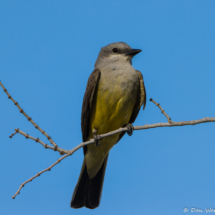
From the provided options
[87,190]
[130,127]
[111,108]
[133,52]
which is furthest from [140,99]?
[87,190]

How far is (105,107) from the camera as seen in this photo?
6.47 metres

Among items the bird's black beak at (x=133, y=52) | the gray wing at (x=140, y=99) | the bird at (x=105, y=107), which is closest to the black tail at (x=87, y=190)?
the bird at (x=105, y=107)

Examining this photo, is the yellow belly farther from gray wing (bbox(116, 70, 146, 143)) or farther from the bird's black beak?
the bird's black beak

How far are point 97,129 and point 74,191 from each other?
1.70 meters

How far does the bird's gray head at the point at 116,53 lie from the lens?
740 cm

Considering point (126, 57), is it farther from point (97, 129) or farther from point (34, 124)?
point (34, 124)

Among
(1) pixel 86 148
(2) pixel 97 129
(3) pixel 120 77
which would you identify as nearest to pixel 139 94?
(3) pixel 120 77

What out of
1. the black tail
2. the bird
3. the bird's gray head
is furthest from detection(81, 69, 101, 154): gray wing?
the black tail

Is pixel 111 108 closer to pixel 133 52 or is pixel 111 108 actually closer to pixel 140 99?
pixel 140 99

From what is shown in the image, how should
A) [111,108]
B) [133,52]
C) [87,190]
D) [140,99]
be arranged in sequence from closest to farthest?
[111,108], [140,99], [133,52], [87,190]

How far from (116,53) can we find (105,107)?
5.53 feet

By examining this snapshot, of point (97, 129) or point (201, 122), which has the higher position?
point (97, 129)

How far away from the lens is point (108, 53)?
7.71m

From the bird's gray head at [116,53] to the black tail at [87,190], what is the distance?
2220 mm
